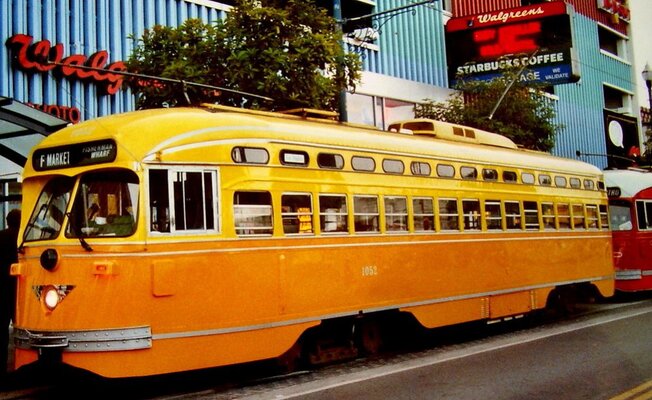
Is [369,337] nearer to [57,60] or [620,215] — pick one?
[57,60]

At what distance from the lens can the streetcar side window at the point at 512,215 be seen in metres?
13.7

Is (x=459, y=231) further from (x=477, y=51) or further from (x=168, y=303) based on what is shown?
(x=477, y=51)

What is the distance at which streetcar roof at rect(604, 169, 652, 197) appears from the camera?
19.5 m

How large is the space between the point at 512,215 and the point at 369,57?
45.0 feet

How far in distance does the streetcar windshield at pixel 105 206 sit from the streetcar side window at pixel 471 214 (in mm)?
6035

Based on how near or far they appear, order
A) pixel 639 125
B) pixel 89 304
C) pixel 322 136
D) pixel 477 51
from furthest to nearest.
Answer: pixel 639 125 → pixel 477 51 → pixel 322 136 → pixel 89 304

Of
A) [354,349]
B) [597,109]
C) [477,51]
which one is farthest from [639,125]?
[354,349]

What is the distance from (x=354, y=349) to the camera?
10.9m

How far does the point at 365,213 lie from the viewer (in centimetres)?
1077

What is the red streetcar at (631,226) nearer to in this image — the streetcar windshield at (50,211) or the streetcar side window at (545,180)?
the streetcar side window at (545,180)

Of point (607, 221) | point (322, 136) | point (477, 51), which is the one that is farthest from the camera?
point (477, 51)

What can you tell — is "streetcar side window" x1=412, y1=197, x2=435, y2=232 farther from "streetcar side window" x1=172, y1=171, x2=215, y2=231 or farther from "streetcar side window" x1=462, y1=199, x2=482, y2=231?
"streetcar side window" x1=172, y1=171, x2=215, y2=231

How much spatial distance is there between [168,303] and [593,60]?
126ft

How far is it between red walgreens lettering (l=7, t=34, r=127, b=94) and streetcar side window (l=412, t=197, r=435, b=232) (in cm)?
687
